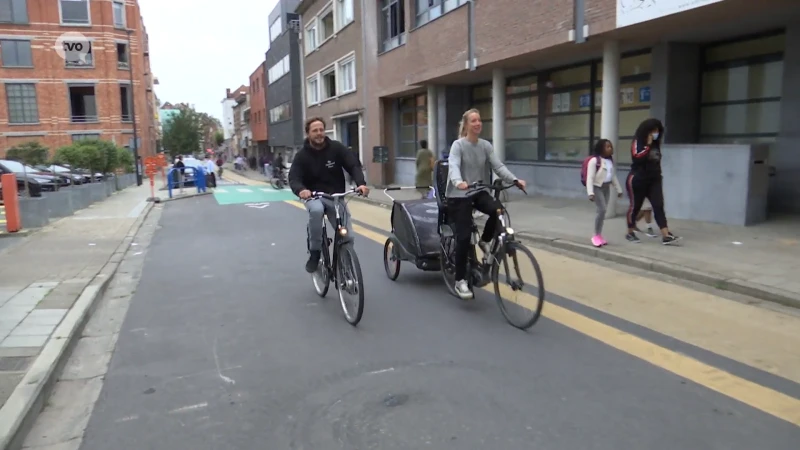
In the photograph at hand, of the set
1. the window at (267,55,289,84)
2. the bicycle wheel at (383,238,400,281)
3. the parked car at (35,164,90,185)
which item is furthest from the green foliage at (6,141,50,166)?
the bicycle wheel at (383,238,400,281)

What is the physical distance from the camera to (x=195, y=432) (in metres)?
3.54

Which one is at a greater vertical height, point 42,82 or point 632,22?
point 42,82

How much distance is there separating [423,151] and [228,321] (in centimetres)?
1055

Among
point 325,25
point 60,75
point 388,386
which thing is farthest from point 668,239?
point 60,75

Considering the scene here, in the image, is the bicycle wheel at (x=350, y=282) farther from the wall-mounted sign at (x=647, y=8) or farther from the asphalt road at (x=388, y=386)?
the wall-mounted sign at (x=647, y=8)

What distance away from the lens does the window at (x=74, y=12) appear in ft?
160

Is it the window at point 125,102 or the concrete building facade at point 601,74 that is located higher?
the window at point 125,102

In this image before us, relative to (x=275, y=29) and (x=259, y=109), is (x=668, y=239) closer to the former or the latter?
(x=275, y=29)

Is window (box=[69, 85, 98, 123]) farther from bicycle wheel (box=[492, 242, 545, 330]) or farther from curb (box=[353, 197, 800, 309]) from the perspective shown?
bicycle wheel (box=[492, 242, 545, 330])

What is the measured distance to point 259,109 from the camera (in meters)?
65.3

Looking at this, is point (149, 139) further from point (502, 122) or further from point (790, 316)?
point (790, 316)

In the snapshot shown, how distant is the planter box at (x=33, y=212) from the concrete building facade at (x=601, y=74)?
10.6 m

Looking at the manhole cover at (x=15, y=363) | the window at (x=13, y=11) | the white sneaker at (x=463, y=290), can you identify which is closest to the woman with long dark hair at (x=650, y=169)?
the white sneaker at (x=463, y=290)

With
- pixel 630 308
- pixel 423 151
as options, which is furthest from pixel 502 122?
pixel 630 308
